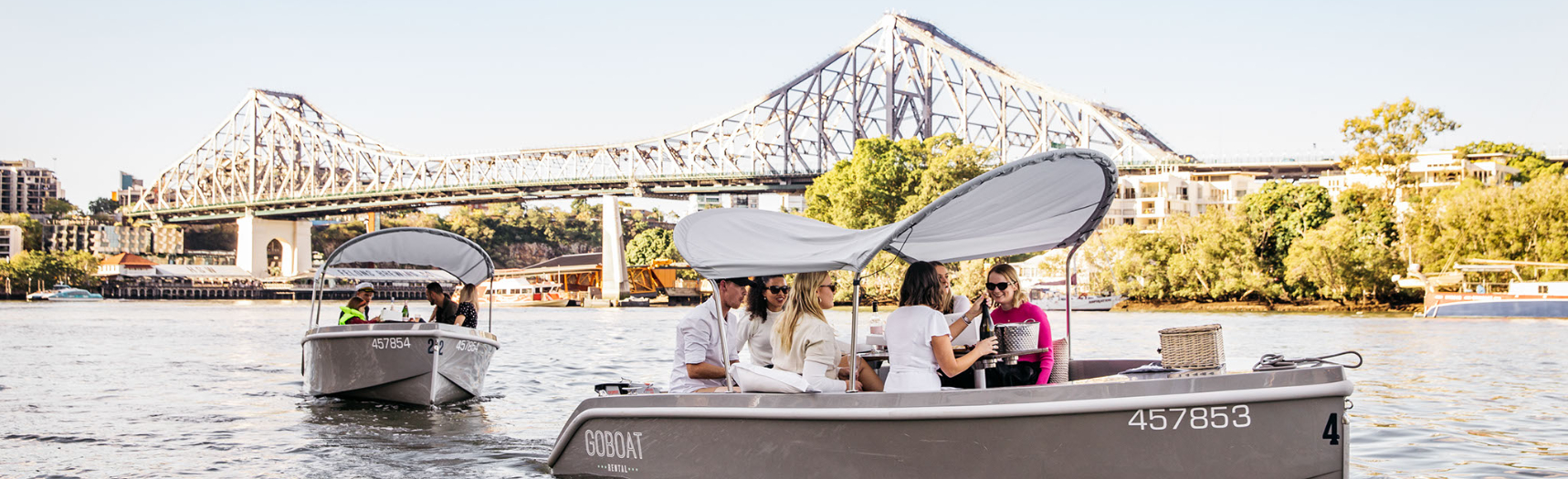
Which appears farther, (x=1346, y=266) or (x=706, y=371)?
(x=1346, y=266)

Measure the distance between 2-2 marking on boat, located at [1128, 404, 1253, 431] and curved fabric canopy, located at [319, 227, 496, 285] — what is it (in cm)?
892

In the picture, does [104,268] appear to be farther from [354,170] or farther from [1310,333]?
[1310,333]

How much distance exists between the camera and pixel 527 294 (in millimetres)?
85125

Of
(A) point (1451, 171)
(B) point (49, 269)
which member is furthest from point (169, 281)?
(A) point (1451, 171)

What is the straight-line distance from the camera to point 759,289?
784cm

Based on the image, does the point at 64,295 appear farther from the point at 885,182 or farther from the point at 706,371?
the point at 706,371

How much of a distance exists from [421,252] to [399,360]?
6.10 feet

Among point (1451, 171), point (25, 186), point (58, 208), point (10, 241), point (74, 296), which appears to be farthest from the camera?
point (25, 186)

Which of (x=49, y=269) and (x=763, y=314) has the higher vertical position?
(x=49, y=269)

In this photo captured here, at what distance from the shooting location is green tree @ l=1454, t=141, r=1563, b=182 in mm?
72062

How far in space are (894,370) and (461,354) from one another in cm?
729

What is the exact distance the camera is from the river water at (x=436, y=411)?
30.9ft

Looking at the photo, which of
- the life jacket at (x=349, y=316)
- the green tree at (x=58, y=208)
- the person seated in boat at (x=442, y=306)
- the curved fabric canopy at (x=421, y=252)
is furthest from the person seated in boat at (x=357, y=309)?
the green tree at (x=58, y=208)

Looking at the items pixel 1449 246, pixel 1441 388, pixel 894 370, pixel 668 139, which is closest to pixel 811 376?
pixel 894 370
